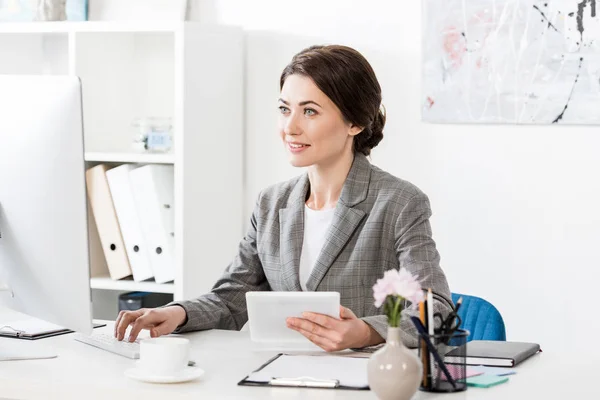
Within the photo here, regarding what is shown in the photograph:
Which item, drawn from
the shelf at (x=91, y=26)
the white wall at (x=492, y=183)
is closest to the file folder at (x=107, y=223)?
the shelf at (x=91, y=26)

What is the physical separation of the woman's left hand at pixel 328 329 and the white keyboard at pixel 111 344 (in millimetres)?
320

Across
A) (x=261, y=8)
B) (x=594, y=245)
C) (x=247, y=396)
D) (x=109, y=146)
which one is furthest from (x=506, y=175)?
(x=247, y=396)

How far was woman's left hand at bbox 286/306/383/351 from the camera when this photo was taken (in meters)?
1.91

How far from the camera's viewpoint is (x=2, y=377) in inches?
69.1

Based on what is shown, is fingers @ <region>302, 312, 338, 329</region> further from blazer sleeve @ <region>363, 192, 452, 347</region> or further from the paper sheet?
the paper sheet

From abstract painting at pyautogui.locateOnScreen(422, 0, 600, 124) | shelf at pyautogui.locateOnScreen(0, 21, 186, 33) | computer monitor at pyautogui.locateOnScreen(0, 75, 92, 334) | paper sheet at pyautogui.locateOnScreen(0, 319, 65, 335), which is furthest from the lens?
shelf at pyautogui.locateOnScreen(0, 21, 186, 33)

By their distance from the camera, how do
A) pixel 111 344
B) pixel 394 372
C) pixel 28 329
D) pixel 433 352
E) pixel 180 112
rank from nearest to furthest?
pixel 394 372 → pixel 433 352 → pixel 111 344 → pixel 28 329 → pixel 180 112

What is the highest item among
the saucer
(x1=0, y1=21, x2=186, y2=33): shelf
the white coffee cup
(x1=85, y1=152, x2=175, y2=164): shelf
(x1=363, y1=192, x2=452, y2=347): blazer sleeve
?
(x1=0, y1=21, x2=186, y2=33): shelf

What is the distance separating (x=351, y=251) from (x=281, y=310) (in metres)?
0.37

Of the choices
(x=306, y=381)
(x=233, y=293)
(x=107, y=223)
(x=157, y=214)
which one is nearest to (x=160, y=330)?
(x=233, y=293)

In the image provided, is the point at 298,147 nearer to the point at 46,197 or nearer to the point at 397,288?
the point at 46,197

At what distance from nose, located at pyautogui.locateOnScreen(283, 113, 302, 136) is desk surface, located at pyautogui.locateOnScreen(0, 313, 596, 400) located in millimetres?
554

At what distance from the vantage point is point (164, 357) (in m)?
1.71

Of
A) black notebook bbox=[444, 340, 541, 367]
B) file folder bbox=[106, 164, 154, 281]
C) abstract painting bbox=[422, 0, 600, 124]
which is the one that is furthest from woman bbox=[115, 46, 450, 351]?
file folder bbox=[106, 164, 154, 281]
